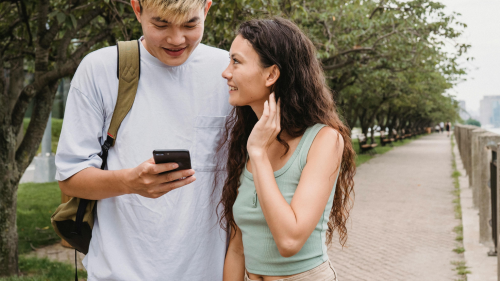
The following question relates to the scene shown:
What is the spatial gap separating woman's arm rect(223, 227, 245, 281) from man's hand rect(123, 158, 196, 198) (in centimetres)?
54

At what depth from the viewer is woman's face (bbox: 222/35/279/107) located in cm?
213

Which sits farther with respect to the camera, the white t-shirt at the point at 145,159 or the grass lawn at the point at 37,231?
the grass lawn at the point at 37,231

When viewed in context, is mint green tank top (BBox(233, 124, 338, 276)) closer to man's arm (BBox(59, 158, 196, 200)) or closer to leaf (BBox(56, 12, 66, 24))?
man's arm (BBox(59, 158, 196, 200))

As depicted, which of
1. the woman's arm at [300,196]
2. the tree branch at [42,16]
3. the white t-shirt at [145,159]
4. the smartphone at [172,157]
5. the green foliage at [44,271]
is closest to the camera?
the smartphone at [172,157]

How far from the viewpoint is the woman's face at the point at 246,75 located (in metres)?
2.13

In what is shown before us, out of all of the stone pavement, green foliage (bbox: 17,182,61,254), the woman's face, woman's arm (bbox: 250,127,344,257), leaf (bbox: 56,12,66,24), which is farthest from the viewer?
green foliage (bbox: 17,182,61,254)

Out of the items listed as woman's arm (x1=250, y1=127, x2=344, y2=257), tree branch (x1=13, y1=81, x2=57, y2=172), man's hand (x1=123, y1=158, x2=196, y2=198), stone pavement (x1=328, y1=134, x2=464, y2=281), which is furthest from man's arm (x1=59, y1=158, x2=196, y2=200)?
tree branch (x1=13, y1=81, x2=57, y2=172)

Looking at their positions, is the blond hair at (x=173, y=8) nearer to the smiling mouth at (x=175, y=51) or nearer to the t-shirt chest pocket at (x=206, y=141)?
the smiling mouth at (x=175, y=51)

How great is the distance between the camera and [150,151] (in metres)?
2.07

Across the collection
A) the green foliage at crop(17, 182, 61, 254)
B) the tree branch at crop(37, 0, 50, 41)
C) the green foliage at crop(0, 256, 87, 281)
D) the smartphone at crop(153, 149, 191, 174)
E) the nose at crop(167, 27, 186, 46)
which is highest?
A: the tree branch at crop(37, 0, 50, 41)

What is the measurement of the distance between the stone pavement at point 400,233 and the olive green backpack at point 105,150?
71.3 inches

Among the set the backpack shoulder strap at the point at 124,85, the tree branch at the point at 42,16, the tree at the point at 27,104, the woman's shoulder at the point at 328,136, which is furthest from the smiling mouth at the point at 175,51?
the tree branch at the point at 42,16

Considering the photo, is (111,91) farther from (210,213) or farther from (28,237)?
(28,237)

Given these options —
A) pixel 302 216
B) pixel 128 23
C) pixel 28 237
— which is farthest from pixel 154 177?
pixel 28 237
